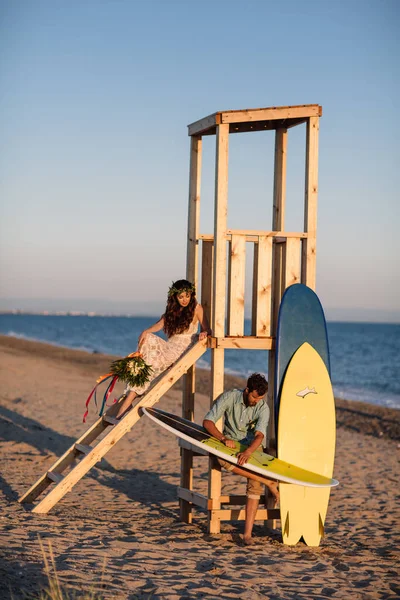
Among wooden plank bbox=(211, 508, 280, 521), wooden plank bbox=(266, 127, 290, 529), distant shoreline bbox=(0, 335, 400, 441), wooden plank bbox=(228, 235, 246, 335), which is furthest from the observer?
distant shoreline bbox=(0, 335, 400, 441)

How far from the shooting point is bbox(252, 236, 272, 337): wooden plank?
7285 mm

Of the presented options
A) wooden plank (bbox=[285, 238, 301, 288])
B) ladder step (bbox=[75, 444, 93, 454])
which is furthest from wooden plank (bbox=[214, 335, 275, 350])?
ladder step (bbox=[75, 444, 93, 454])

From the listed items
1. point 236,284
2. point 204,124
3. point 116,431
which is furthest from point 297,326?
point 204,124

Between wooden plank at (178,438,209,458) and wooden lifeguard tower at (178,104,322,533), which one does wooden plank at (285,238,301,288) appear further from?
wooden plank at (178,438,209,458)

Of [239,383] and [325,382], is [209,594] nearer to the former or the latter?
[325,382]

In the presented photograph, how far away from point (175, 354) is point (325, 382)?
1.54 m

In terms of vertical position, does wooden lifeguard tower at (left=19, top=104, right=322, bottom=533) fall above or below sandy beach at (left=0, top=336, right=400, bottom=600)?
above

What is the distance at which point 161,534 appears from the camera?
6.86 m

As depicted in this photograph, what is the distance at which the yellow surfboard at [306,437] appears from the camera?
681 cm

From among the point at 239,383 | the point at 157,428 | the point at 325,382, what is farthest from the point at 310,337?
the point at 239,383

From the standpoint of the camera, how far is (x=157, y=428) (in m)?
14.1

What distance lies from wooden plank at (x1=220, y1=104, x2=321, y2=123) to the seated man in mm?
2505

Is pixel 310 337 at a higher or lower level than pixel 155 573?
higher

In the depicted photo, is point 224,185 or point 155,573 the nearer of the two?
point 155,573
